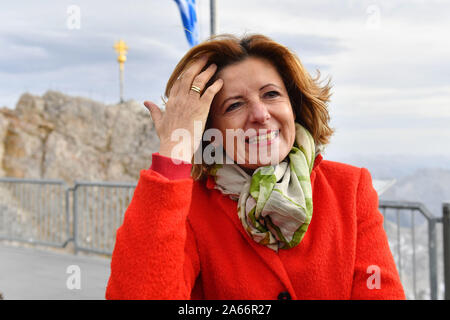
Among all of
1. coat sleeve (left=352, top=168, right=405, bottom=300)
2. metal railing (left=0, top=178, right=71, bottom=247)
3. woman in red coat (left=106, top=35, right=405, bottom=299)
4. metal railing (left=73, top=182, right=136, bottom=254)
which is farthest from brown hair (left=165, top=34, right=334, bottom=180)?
metal railing (left=0, top=178, right=71, bottom=247)

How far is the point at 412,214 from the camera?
388 cm

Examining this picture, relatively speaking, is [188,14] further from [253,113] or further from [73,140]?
[73,140]

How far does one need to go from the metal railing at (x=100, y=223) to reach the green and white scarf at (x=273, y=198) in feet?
8.32

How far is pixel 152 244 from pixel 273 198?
0.41m

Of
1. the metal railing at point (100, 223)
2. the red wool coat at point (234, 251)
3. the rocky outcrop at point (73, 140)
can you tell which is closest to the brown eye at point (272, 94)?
the red wool coat at point (234, 251)

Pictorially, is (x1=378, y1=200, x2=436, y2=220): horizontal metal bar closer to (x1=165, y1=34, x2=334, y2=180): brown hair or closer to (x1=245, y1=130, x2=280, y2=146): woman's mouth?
(x1=165, y1=34, x2=334, y2=180): brown hair

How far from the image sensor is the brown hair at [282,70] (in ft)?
4.52

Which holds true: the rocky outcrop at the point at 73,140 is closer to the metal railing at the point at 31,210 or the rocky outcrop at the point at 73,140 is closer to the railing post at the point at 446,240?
the metal railing at the point at 31,210

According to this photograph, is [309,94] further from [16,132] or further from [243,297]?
[16,132]

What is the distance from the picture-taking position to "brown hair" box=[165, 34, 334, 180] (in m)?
1.38

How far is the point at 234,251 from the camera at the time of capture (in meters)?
A: 1.31

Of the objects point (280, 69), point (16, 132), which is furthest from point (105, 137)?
point (280, 69)

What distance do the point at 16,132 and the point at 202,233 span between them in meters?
18.6
